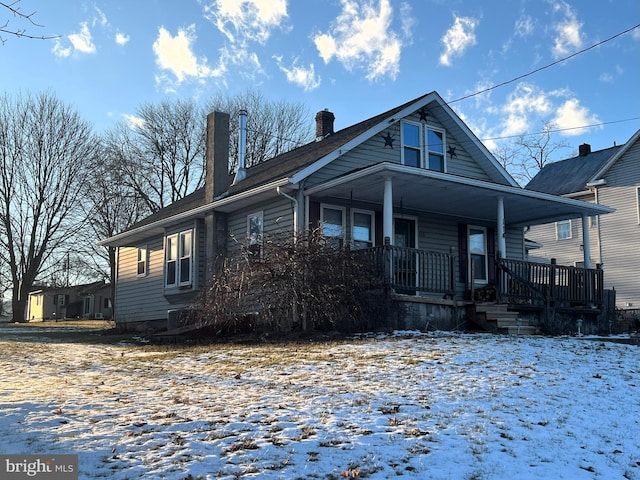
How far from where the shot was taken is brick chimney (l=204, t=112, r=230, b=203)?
1812 cm

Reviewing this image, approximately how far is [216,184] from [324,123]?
5101mm

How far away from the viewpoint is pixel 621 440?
5.41 metres

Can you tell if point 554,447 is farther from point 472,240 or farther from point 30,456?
point 472,240

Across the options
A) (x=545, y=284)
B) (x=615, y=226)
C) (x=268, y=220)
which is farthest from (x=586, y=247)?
(x=615, y=226)

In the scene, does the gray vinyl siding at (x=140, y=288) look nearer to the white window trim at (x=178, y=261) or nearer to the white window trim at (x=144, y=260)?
the white window trim at (x=144, y=260)

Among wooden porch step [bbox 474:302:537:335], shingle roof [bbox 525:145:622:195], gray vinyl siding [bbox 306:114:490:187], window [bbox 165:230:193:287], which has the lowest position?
wooden porch step [bbox 474:302:537:335]

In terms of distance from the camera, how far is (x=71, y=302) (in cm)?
5831

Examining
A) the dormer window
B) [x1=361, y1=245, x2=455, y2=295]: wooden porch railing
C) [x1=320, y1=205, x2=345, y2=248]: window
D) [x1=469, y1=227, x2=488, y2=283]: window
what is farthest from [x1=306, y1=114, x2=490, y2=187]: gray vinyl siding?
[x1=361, y1=245, x2=455, y2=295]: wooden porch railing

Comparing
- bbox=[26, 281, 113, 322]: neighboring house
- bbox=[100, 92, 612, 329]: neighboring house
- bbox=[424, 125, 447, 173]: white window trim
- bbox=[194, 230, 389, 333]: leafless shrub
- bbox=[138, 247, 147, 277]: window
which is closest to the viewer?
bbox=[194, 230, 389, 333]: leafless shrub

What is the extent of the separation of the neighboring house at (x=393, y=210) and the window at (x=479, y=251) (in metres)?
0.03

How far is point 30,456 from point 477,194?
12002 mm

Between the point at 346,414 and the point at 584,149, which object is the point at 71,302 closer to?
the point at 584,149

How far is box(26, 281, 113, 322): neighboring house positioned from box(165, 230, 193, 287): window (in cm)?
3581

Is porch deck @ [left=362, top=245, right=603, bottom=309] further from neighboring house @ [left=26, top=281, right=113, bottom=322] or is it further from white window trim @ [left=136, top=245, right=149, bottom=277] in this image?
neighboring house @ [left=26, top=281, right=113, bottom=322]
